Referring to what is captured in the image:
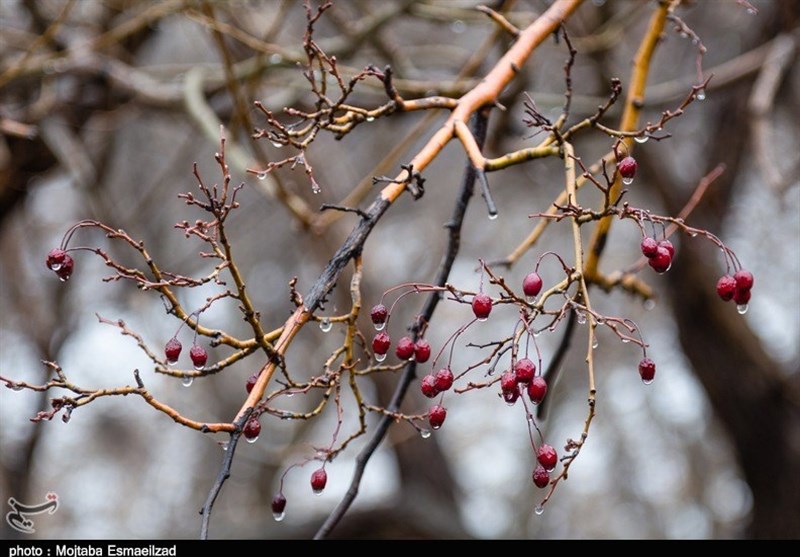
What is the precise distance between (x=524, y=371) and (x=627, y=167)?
1.16ft

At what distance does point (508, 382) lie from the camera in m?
1.11

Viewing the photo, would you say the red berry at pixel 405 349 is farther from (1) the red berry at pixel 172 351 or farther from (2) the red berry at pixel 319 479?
(1) the red berry at pixel 172 351

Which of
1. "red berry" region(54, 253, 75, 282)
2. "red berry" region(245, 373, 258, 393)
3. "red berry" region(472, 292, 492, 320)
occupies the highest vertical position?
"red berry" region(54, 253, 75, 282)

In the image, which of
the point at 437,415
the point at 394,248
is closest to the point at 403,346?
the point at 437,415

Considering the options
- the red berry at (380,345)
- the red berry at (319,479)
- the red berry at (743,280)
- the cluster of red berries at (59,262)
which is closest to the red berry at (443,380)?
the red berry at (380,345)

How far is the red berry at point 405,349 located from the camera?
1302 mm

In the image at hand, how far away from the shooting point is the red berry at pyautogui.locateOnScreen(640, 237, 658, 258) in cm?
116

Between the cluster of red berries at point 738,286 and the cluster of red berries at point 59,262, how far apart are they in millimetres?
1003

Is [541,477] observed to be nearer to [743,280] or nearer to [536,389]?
[536,389]

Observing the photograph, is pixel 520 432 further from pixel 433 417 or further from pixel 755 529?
pixel 433 417

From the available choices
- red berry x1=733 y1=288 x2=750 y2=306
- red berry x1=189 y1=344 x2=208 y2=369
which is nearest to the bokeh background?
red berry x1=733 y1=288 x2=750 y2=306

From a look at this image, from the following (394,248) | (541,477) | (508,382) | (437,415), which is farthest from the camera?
(394,248)

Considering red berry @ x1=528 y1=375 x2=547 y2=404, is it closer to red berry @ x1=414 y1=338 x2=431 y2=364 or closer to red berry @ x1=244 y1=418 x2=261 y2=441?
red berry @ x1=414 y1=338 x2=431 y2=364

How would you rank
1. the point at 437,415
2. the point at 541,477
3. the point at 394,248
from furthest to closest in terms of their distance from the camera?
the point at 394,248 < the point at 437,415 < the point at 541,477
